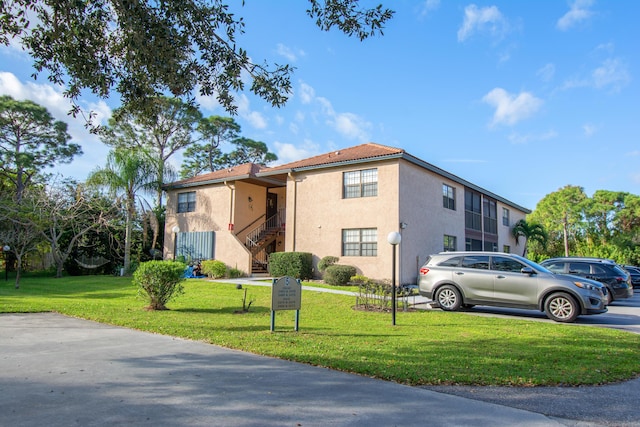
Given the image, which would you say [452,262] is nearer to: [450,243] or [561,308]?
[561,308]

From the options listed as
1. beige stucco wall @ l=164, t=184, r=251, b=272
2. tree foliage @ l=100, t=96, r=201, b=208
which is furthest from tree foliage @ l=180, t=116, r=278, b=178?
beige stucco wall @ l=164, t=184, r=251, b=272

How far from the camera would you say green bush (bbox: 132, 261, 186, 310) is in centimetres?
1074

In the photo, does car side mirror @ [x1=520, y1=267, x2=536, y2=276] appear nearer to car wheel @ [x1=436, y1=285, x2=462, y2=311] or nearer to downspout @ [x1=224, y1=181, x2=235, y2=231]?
car wheel @ [x1=436, y1=285, x2=462, y2=311]

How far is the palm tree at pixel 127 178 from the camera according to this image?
79.3 ft

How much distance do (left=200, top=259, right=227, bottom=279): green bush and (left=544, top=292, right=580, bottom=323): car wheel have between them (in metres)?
15.0

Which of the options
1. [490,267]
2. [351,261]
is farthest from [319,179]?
[490,267]

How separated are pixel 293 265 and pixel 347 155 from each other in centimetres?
582

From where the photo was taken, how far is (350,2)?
7594 mm

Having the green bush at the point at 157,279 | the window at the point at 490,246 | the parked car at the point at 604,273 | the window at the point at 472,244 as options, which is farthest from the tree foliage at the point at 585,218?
the green bush at the point at 157,279

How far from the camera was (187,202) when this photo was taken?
85.7 ft

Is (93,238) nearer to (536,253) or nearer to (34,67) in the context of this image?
(34,67)

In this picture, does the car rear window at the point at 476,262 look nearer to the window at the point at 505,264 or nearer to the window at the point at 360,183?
the window at the point at 505,264

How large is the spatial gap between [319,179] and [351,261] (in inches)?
172

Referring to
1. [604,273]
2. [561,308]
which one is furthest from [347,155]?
[561,308]
